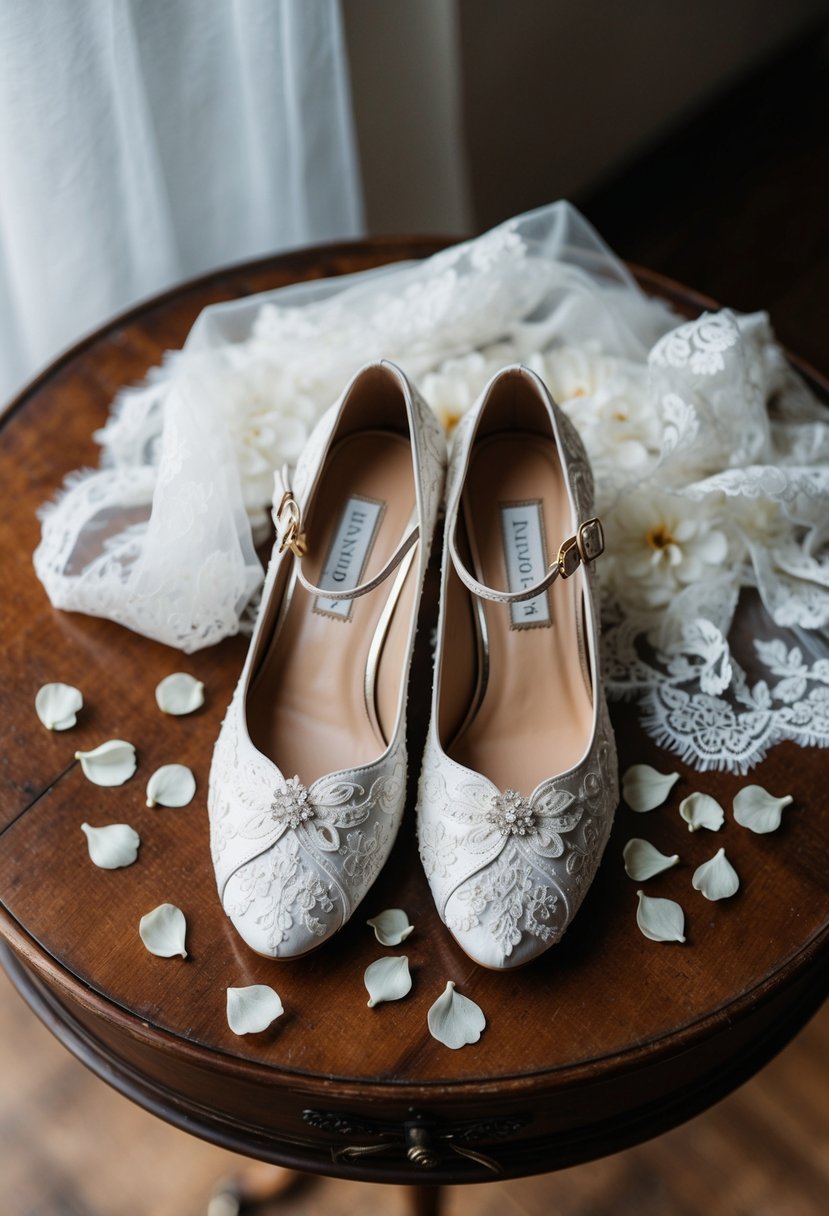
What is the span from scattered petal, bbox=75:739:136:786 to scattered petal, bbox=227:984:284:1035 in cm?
18

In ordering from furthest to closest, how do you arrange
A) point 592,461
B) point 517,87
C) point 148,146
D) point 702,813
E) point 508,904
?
1. point 517,87
2. point 148,146
3. point 592,461
4. point 702,813
5. point 508,904

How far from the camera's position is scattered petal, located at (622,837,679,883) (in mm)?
716

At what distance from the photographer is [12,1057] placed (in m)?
1.13

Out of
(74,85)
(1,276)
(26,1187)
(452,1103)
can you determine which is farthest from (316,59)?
(26,1187)

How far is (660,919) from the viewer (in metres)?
0.69

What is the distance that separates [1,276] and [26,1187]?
872mm

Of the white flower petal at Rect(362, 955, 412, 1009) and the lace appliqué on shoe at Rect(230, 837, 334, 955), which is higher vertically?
the lace appliqué on shoe at Rect(230, 837, 334, 955)

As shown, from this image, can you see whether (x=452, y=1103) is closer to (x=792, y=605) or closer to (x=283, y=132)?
(x=792, y=605)

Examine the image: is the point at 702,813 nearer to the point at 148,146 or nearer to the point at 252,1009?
the point at 252,1009

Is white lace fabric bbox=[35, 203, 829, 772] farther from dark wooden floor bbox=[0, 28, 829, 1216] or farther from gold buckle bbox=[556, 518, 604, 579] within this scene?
dark wooden floor bbox=[0, 28, 829, 1216]

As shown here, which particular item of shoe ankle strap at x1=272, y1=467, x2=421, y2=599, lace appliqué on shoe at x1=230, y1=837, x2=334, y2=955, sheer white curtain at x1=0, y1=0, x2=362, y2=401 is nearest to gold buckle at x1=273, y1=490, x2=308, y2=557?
shoe ankle strap at x1=272, y1=467, x2=421, y2=599

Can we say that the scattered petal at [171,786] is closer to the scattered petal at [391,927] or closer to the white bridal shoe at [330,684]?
the white bridal shoe at [330,684]

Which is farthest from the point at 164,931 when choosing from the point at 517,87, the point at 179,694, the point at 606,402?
the point at 517,87

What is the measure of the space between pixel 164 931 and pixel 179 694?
0.18 m
